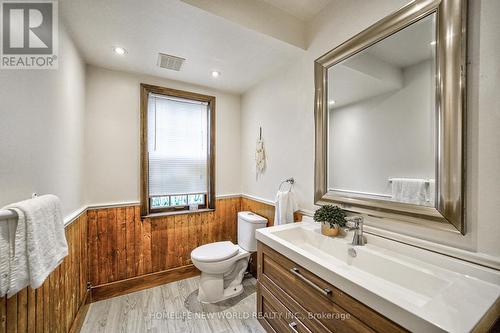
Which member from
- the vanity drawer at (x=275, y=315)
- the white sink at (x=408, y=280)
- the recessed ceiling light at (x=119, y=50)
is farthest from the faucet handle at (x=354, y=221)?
the recessed ceiling light at (x=119, y=50)

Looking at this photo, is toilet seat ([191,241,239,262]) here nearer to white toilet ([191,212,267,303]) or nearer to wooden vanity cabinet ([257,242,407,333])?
white toilet ([191,212,267,303])

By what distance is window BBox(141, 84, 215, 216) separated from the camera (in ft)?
7.50

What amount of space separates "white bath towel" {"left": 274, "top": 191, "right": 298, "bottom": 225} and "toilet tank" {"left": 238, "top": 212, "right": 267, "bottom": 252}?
39 centimetres

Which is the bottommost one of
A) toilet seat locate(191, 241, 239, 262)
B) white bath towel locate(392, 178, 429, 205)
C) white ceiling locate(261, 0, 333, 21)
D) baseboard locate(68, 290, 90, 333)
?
baseboard locate(68, 290, 90, 333)

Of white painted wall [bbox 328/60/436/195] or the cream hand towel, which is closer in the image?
white painted wall [bbox 328/60/436/195]

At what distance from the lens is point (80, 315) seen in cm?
170

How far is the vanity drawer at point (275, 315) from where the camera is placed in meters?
1.19

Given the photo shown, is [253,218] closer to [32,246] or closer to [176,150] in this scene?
[176,150]

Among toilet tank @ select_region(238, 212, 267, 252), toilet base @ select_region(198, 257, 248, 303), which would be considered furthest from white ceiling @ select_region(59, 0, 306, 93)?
toilet base @ select_region(198, 257, 248, 303)

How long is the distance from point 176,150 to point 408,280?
2.36 meters

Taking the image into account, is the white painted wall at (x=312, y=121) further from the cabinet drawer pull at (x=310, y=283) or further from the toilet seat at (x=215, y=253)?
the toilet seat at (x=215, y=253)

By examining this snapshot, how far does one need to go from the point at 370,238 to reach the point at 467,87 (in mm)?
919

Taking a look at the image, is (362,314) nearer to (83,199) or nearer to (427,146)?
(427,146)

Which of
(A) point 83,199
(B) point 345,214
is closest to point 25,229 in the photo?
(A) point 83,199
